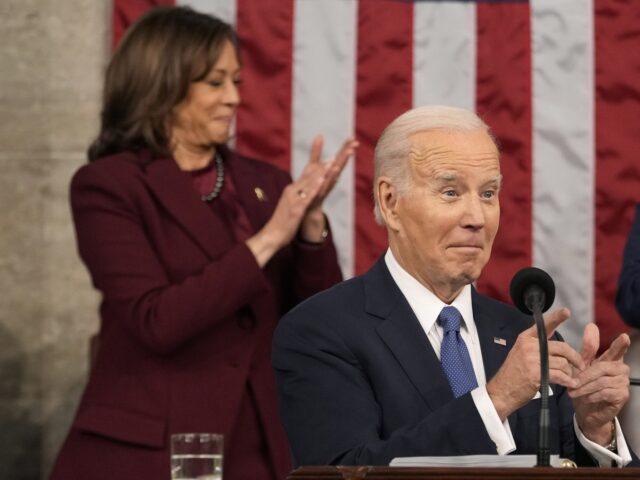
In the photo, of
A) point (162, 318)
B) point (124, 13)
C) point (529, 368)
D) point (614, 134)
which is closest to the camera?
point (529, 368)

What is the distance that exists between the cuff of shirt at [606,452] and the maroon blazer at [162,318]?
1.08 metres

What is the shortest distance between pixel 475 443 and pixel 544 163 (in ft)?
7.95

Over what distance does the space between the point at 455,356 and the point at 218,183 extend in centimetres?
119

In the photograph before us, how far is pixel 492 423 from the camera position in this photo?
8.68 ft

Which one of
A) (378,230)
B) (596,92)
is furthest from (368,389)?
(596,92)

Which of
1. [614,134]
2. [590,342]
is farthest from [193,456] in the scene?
[614,134]

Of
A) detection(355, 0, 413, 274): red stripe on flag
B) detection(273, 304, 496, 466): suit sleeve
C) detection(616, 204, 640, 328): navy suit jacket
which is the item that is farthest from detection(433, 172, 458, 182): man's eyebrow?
detection(355, 0, 413, 274): red stripe on flag

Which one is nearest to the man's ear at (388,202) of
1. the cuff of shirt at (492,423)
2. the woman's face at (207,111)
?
the cuff of shirt at (492,423)

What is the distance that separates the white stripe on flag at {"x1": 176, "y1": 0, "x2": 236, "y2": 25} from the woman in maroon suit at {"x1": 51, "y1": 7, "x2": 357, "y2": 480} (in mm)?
702

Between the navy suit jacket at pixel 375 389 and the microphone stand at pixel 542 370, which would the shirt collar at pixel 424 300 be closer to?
the navy suit jacket at pixel 375 389

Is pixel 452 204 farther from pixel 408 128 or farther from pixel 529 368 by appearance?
pixel 529 368

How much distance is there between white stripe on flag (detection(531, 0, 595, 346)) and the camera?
193 inches

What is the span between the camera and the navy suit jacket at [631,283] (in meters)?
4.27

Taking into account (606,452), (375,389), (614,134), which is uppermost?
(614,134)
